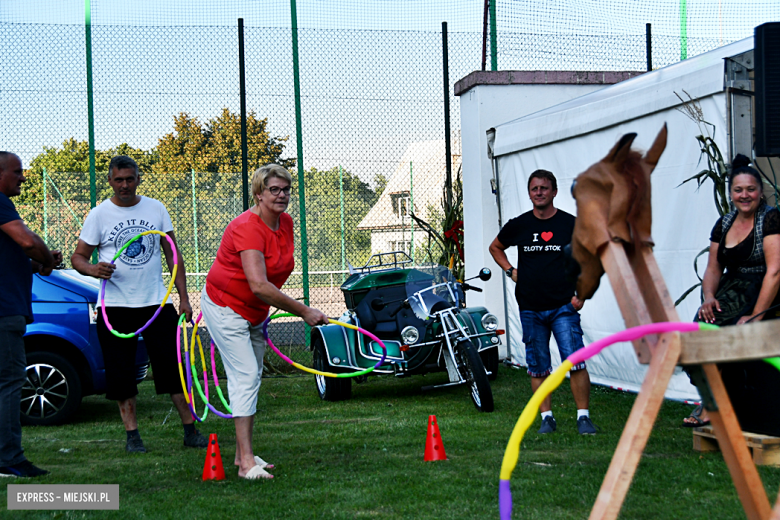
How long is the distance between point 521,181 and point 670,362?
699 centimetres

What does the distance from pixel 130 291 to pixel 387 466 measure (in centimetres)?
228

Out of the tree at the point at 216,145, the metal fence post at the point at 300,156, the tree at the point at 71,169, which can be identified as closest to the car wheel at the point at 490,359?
the metal fence post at the point at 300,156

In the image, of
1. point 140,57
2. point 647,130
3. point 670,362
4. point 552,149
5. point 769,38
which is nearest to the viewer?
point 670,362

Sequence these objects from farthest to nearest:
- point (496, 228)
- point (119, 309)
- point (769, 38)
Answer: point (496, 228) → point (119, 309) → point (769, 38)

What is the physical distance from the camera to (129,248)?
5.59 m

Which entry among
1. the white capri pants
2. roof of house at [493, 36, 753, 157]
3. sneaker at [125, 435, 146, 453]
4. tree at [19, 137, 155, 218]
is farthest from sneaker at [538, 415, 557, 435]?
tree at [19, 137, 155, 218]

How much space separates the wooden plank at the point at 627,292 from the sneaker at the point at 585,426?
380 centimetres

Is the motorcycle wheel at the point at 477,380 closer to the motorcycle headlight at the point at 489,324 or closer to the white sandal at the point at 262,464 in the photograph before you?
the motorcycle headlight at the point at 489,324

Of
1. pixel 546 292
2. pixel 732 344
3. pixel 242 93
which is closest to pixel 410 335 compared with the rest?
pixel 546 292

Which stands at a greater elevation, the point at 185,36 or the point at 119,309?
the point at 185,36

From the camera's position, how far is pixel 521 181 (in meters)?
8.60

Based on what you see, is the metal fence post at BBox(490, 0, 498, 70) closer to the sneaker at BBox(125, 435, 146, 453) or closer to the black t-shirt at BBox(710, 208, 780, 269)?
the black t-shirt at BBox(710, 208, 780, 269)

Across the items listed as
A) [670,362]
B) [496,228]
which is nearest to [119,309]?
[670,362]

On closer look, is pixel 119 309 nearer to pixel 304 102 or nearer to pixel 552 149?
pixel 552 149
